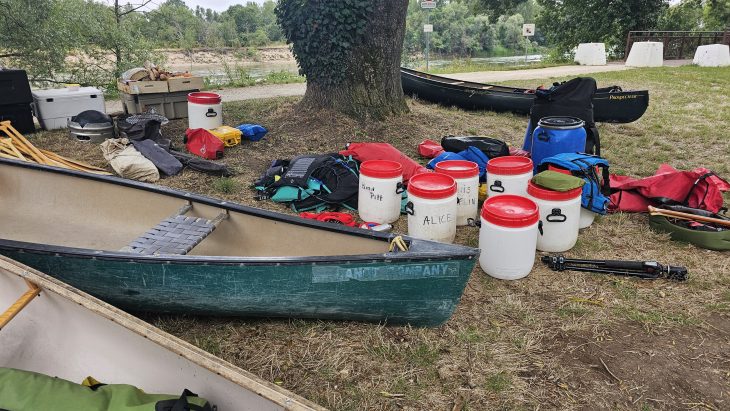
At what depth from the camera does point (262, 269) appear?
2.75m

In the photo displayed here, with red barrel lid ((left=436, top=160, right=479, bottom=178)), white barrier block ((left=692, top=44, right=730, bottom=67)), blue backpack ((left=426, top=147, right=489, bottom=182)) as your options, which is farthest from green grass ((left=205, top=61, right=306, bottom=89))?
white barrier block ((left=692, top=44, right=730, bottom=67))

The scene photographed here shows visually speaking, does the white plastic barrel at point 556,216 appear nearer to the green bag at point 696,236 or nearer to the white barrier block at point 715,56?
the green bag at point 696,236

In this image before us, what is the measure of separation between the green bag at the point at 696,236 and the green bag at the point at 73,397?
4.13m

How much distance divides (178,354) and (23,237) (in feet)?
10.5

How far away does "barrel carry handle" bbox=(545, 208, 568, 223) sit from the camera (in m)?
3.98

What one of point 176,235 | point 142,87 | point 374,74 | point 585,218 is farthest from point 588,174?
point 142,87

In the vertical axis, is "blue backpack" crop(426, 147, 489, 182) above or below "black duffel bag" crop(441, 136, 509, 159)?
below

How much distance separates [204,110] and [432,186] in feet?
14.1

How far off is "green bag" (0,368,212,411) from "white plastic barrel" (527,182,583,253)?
299cm

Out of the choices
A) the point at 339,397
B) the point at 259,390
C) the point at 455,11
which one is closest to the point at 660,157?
the point at 339,397

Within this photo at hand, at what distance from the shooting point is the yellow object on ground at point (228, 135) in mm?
6818

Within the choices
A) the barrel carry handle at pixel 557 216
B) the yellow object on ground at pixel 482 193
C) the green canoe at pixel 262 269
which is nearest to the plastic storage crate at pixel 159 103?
the green canoe at pixel 262 269

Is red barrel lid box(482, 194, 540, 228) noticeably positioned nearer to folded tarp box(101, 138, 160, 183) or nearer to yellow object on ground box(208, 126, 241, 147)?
folded tarp box(101, 138, 160, 183)

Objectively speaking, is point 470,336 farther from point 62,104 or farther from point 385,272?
point 62,104
